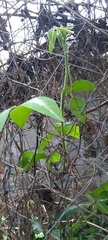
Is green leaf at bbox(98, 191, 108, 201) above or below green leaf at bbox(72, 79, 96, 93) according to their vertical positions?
below

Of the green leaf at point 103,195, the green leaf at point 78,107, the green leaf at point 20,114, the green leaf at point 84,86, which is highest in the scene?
the green leaf at point 84,86

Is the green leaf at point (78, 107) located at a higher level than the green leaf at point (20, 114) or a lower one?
lower

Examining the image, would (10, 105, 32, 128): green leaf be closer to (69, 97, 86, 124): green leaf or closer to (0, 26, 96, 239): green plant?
(0, 26, 96, 239): green plant

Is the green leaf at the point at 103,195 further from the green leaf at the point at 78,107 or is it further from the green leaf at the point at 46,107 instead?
the green leaf at the point at 46,107

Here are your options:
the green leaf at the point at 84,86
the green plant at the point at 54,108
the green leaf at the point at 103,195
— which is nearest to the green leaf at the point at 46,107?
the green plant at the point at 54,108

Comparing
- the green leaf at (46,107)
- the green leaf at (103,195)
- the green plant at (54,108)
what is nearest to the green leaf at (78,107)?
the green plant at (54,108)

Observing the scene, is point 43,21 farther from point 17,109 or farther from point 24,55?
point 17,109

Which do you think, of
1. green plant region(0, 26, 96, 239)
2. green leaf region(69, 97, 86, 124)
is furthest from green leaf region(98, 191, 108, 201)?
green leaf region(69, 97, 86, 124)

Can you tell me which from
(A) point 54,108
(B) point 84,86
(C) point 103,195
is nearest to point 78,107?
(B) point 84,86

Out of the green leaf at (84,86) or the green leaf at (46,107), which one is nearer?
the green leaf at (46,107)

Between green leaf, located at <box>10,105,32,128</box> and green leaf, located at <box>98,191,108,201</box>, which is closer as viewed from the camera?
green leaf, located at <box>10,105,32,128</box>

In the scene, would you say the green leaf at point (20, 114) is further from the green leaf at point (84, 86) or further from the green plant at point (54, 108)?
the green leaf at point (84, 86)

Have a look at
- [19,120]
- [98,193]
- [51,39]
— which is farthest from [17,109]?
[98,193]

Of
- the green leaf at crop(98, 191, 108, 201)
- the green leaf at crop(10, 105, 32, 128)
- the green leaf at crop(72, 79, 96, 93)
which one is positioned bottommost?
the green leaf at crop(98, 191, 108, 201)
